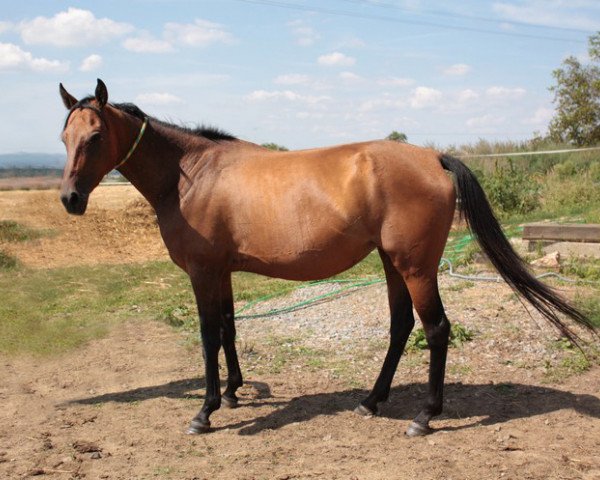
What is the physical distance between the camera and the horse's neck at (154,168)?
15.5ft

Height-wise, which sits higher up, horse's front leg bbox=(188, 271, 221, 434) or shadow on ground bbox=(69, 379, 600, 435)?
horse's front leg bbox=(188, 271, 221, 434)

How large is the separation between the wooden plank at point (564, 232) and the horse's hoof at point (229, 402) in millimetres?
5415

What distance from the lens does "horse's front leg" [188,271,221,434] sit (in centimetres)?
450

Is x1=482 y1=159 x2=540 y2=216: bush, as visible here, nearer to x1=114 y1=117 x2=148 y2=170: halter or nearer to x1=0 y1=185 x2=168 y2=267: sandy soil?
x1=0 y1=185 x2=168 y2=267: sandy soil

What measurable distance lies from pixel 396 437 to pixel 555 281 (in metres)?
3.66

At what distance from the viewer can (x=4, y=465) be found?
388cm

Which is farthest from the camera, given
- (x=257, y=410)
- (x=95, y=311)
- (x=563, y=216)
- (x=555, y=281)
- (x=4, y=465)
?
(x=563, y=216)

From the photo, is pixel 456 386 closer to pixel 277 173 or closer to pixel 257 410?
pixel 257 410

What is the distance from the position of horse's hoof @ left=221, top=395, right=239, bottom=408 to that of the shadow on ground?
7 centimetres

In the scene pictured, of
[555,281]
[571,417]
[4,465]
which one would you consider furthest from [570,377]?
[4,465]

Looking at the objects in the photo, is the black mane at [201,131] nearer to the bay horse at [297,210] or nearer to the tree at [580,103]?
the bay horse at [297,210]

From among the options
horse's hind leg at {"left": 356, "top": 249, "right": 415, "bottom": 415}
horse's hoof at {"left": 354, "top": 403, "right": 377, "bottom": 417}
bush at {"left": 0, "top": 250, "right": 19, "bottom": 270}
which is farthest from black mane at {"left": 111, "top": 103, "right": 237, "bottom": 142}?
bush at {"left": 0, "top": 250, "right": 19, "bottom": 270}

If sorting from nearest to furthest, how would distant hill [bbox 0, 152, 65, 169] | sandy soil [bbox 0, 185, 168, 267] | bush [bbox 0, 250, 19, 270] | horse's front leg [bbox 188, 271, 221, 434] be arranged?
horse's front leg [bbox 188, 271, 221, 434] → bush [bbox 0, 250, 19, 270] → sandy soil [bbox 0, 185, 168, 267] → distant hill [bbox 0, 152, 65, 169]

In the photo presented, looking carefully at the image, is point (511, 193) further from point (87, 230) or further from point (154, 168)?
point (154, 168)
